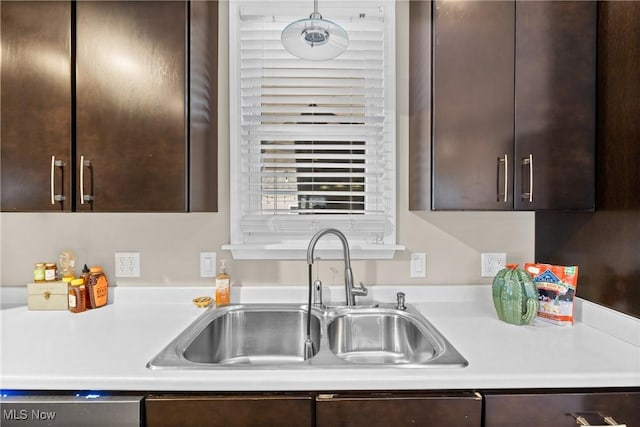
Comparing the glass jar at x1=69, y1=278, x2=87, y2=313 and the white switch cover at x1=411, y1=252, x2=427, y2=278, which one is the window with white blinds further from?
the glass jar at x1=69, y1=278, x2=87, y2=313

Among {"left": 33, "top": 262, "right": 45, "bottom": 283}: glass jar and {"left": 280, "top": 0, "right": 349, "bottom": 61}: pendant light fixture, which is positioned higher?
{"left": 280, "top": 0, "right": 349, "bottom": 61}: pendant light fixture

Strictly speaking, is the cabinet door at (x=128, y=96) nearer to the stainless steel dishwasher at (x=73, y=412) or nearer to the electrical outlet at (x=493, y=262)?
the stainless steel dishwasher at (x=73, y=412)

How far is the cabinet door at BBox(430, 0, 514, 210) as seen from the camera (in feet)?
4.46

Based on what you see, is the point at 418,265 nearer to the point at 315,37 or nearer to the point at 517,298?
the point at 517,298

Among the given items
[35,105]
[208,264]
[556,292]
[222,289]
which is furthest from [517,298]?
[35,105]

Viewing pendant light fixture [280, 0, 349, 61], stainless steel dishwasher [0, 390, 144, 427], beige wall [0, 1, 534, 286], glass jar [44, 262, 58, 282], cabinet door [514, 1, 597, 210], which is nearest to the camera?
stainless steel dishwasher [0, 390, 144, 427]

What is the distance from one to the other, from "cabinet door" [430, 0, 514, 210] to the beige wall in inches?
14.6

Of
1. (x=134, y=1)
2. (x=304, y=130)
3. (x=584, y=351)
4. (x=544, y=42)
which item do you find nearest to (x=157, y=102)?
(x=134, y=1)

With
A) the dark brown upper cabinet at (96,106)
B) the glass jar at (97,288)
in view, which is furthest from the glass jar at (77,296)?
the dark brown upper cabinet at (96,106)

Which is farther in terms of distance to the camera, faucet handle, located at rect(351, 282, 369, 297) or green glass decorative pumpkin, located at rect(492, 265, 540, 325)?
faucet handle, located at rect(351, 282, 369, 297)

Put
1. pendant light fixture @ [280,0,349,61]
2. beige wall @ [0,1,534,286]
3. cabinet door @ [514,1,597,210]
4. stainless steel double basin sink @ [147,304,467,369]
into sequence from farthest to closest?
beige wall @ [0,1,534,286] → stainless steel double basin sink @ [147,304,467,369] → cabinet door @ [514,1,597,210] → pendant light fixture @ [280,0,349,61]

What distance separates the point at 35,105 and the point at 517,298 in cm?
198

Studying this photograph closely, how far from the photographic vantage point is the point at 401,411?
99cm

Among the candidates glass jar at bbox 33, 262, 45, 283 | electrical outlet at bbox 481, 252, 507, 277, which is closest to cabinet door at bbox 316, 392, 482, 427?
Answer: electrical outlet at bbox 481, 252, 507, 277
